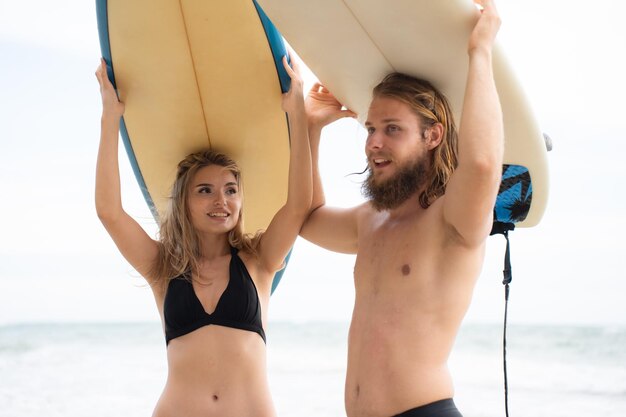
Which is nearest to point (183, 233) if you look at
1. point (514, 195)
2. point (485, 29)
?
point (514, 195)

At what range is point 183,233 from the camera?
2.93 meters

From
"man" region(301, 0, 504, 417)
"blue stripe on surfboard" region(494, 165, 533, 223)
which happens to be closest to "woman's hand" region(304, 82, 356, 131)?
"man" region(301, 0, 504, 417)

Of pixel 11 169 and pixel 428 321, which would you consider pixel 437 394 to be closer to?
pixel 428 321

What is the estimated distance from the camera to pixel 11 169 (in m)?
12.5

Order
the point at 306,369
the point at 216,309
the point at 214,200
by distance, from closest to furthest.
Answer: the point at 216,309 → the point at 214,200 → the point at 306,369

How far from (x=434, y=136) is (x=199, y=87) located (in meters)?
1.06

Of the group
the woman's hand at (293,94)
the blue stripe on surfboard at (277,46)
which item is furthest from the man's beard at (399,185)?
the blue stripe on surfboard at (277,46)

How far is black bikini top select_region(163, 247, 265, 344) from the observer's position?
2.77 m

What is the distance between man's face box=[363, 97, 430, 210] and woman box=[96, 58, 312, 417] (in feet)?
1.52

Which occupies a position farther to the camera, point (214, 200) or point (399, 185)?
point (214, 200)

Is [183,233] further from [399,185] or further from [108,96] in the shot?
[399,185]

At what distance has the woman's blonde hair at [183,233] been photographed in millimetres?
2908

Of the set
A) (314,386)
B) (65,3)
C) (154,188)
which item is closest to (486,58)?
(154,188)

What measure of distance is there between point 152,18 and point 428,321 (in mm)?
1485
